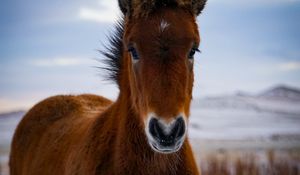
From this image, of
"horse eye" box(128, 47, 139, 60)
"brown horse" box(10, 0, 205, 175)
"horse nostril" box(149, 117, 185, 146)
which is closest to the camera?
"horse nostril" box(149, 117, 185, 146)

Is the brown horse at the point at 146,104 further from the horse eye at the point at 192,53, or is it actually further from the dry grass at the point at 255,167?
the dry grass at the point at 255,167

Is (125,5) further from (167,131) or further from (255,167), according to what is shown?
(255,167)

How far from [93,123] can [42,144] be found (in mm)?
1583

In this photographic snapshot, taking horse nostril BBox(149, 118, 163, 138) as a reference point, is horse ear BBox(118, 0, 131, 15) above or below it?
above

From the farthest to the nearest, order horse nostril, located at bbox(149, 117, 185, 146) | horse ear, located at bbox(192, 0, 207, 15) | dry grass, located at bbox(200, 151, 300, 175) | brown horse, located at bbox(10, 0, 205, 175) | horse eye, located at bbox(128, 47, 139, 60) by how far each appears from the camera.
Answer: dry grass, located at bbox(200, 151, 300, 175) < horse ear, located at bbox(192, 0, 207, 15) < horse eye, located at bbox(128, 47, 139, 60) < brown horse, located at bbox(10, 0, 205, 175) < horse nostril, located at bbox(149, 117, 185, 146)

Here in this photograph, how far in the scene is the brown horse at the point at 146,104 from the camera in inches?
115

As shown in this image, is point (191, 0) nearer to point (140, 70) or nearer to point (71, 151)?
point (140, 70)

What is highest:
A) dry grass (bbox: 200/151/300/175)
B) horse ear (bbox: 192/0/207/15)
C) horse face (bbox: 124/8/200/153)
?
horse ear (bbox: 192/0/207/15)

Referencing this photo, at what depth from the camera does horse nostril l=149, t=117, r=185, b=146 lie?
2.77 metres

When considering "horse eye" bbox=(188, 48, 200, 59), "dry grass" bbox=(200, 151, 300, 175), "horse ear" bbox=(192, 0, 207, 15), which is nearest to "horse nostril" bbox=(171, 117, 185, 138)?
"horse eye" bbox=(188, 48, 200, 59)

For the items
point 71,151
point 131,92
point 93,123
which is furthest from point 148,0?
point 71,151

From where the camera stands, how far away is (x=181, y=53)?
10.3 feet

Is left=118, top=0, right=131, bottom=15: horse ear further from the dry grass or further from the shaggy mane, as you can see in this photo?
the dry grass

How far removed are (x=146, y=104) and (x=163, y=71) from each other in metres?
0.31
